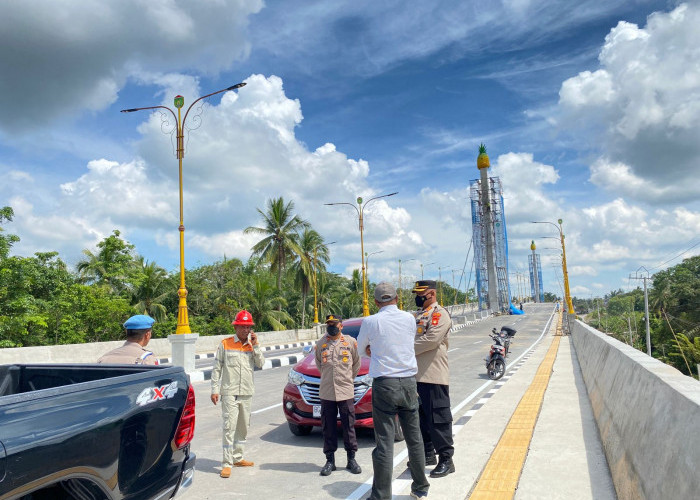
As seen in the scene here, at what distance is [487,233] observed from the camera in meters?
101

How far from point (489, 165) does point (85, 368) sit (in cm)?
10826

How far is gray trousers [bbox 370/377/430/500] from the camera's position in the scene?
14.5 feet


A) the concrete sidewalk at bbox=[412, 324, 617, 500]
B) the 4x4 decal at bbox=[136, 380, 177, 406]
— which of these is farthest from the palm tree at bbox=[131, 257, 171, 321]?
the 4x4 decal at bbox=[136, 380, 177, 406]

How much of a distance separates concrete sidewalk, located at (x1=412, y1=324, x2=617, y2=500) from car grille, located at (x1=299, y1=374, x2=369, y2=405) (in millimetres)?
1312

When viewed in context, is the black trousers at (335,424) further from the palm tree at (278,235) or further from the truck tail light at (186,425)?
the palm tree at (278,235)

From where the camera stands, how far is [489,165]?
4210 inches

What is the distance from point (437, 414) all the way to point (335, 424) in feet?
3.79

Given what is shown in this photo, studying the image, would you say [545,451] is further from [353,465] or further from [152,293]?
[152,293]

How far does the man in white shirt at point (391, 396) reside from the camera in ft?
14.5

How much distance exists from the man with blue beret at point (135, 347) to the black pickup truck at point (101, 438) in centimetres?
95

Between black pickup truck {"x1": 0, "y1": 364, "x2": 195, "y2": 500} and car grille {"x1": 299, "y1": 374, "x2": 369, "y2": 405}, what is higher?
black pickup truck {"x1": 0, "y1": 364, "x2": 195, "y2": 500}

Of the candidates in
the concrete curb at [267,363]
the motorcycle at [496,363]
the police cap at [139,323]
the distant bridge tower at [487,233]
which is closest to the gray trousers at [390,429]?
the police cap at [139,323]

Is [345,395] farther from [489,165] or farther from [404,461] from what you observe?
[489,165]

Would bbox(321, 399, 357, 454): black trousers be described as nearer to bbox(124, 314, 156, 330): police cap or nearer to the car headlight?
the car headlight
